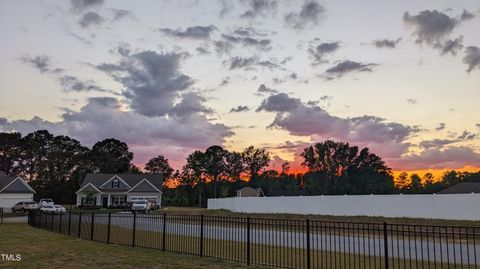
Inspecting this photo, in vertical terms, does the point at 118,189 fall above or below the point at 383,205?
above

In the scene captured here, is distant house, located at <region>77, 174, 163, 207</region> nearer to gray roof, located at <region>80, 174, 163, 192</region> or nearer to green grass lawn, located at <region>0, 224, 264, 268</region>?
gray roof, located at <region>80, 174, 163, 192</region>

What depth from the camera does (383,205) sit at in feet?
116

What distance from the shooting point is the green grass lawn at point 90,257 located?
43.0ft

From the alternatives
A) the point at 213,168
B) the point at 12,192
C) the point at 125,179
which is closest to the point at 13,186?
the point at 12,192

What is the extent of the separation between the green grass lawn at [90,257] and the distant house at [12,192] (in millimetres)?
60206

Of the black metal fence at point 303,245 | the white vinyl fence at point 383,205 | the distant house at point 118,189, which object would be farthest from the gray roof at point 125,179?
the black metal fence at point 303,245

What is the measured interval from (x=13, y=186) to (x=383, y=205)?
61.5 meters

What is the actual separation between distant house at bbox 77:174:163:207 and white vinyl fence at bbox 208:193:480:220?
3727 centimetres

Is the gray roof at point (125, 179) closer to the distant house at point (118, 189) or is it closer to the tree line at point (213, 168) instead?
the distant house at point (118, 189)

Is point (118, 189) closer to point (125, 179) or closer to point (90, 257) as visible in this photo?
point (125, 179)

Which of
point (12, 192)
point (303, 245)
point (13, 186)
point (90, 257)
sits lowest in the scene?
point (90, 257)

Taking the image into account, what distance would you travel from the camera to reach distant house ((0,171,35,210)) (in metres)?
73.4

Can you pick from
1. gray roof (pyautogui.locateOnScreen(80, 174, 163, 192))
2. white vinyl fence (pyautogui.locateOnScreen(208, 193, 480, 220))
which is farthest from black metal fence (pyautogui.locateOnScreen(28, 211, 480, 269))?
gray roof (pyautogui.locateOnScreen(80, 174, 163, 192))

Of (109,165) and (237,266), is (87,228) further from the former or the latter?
(109,165)
